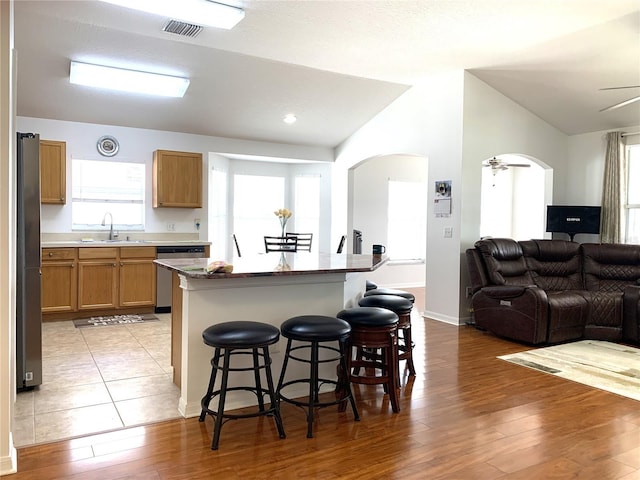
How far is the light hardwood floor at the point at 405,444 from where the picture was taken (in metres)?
2.32

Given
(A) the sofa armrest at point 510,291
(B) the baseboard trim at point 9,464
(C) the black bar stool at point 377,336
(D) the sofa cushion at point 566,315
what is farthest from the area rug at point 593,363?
(B) the baseboard trim at point 9,464

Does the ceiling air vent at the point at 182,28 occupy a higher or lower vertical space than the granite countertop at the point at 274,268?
higher

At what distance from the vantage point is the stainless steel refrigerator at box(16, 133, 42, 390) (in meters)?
3.18

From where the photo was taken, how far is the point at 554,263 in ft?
19.0

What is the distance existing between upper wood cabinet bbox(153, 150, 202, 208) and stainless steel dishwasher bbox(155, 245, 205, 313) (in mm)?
633

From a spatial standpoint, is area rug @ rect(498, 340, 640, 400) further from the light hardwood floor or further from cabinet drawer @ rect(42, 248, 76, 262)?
cabinet drawer @ rect(42, 248, 76, 262)

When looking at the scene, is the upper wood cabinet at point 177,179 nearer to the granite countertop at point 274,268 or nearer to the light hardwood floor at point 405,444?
the granite countertop at point 274,268

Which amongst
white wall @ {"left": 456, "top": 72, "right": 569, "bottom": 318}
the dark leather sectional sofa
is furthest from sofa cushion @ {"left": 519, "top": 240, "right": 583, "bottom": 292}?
white wall @ {"left": 456, "top": 72, "right": 569, "bottom": 318}

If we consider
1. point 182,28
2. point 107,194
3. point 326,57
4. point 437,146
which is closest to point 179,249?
point 107,194

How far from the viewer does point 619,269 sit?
18.2 feet

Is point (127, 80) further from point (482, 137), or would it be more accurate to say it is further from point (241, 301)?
point (482, 137)

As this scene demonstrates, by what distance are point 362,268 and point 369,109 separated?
13.1 feet

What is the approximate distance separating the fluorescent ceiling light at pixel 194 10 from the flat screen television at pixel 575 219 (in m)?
4.89

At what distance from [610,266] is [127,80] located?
19.3 ft
